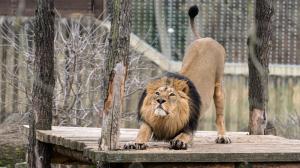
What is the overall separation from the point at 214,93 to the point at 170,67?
3876mm

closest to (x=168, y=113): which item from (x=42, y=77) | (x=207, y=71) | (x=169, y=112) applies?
(x=169, y=112)

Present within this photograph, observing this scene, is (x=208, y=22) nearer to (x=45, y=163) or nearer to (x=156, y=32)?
(x=156, y=32)

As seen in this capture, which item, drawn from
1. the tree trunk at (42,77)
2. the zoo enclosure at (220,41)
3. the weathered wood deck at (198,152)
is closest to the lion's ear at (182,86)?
the weathered wood deck at (198,152)

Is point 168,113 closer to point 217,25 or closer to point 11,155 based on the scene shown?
point 11,155

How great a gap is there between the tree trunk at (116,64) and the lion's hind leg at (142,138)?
0.21 meters

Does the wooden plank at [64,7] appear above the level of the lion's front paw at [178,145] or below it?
above

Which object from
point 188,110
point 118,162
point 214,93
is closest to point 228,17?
point 214,93

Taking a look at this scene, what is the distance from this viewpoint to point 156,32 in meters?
10.8

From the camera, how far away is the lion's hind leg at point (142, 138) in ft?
17.6

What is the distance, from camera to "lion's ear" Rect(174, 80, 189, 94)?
5.72 m

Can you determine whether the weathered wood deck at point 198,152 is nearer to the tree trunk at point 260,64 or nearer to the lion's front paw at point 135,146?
the lion's front paw at point 135,146

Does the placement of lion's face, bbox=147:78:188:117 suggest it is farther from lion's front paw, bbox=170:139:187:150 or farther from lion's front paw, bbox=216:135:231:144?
lion's front paw, bbox=216:135:231:144

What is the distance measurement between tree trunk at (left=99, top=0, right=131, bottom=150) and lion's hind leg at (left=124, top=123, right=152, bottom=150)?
21 centimetres

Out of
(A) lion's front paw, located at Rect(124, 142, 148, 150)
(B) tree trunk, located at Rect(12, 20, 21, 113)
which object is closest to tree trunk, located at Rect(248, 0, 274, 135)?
(A) lion's front paw, located at Rect(124, 142, 148, 150)
